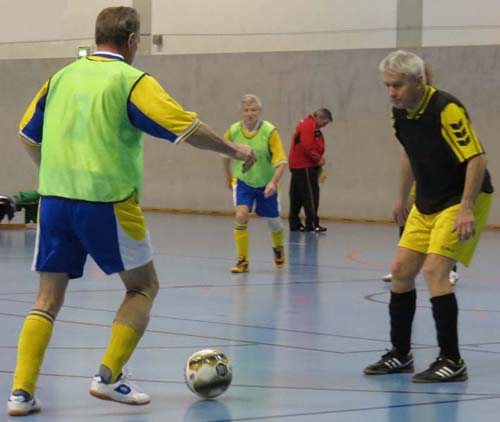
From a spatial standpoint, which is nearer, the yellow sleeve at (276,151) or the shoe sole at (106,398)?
the shoe sole at (106,398)

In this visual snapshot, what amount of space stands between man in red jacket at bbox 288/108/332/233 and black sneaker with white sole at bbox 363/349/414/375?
435 inches

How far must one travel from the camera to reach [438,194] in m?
6.32

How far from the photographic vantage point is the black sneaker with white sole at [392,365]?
6465 millimetres

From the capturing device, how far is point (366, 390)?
603 centimetres

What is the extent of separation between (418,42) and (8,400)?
14575 millimetres

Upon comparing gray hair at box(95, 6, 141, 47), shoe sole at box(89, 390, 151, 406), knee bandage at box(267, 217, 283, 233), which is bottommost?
shoe sole at box(89, 390, 151, 406)

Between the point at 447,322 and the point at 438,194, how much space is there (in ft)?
2.17

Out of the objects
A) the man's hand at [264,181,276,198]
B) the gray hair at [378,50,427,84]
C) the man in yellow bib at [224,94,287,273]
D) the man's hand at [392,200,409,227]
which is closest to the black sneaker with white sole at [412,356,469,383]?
the man's hand at [392,200,409,227]

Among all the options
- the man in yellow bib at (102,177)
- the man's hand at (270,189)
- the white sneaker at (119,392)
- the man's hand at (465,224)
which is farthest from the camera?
the man's hand at (270,189)

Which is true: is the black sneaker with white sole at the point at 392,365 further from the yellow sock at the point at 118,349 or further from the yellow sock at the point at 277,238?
the yellow sock at the point at 277,238

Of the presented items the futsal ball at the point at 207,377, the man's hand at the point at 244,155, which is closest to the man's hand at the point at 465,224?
the man's hand at the point at 244,155

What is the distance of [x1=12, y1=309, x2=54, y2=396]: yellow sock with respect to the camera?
5.32 meters

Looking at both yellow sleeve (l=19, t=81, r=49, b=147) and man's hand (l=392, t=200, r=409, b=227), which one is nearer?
yellow sleeve (l=19, t=81, r=49, b=147)

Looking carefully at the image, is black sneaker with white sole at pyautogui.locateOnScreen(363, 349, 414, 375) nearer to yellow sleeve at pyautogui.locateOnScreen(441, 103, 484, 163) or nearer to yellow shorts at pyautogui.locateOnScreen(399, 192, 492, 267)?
yellow shorts at pyautogui.locateOnScreen(399, 192, 492, 267)
